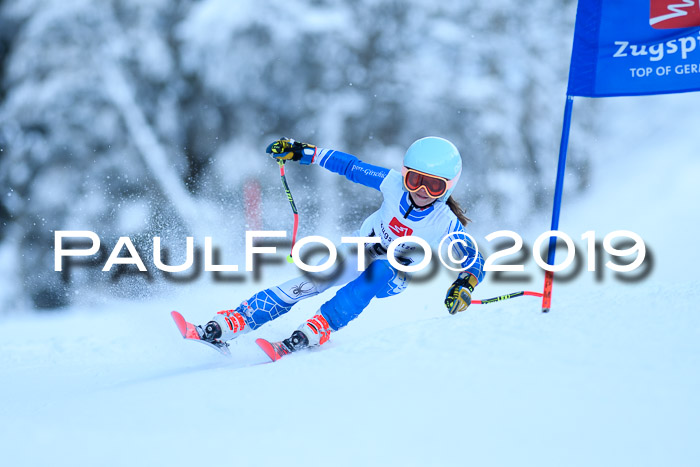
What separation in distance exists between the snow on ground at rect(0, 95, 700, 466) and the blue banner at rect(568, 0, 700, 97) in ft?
3.58

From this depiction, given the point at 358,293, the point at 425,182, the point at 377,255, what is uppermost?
the point at 425,182

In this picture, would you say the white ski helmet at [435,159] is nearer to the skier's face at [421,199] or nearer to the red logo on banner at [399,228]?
the skier's face at [421,199]

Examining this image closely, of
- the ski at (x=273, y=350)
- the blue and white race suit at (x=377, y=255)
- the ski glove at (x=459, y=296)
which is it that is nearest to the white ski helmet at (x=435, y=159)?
the blue and white race suit at (x=377, y=255)

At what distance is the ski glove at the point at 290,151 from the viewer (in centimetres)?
366

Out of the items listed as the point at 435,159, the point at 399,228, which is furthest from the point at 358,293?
the point at 435,159

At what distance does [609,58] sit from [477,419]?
2.17m

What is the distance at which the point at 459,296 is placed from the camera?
3.26m

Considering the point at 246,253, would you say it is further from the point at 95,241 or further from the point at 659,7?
the point at 659,7

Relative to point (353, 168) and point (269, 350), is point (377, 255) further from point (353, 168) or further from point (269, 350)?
point (269, 350)

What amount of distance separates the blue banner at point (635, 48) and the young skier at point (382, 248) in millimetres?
839

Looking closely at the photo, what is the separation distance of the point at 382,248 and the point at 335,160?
22.9 inches

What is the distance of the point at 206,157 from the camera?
827 centimetres

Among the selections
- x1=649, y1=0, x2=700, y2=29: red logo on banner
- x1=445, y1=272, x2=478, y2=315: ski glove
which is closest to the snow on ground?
x1=445, y1=272, x2=478, y2=315: ski glove

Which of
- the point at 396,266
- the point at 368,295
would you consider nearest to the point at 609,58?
the point at 396,266
